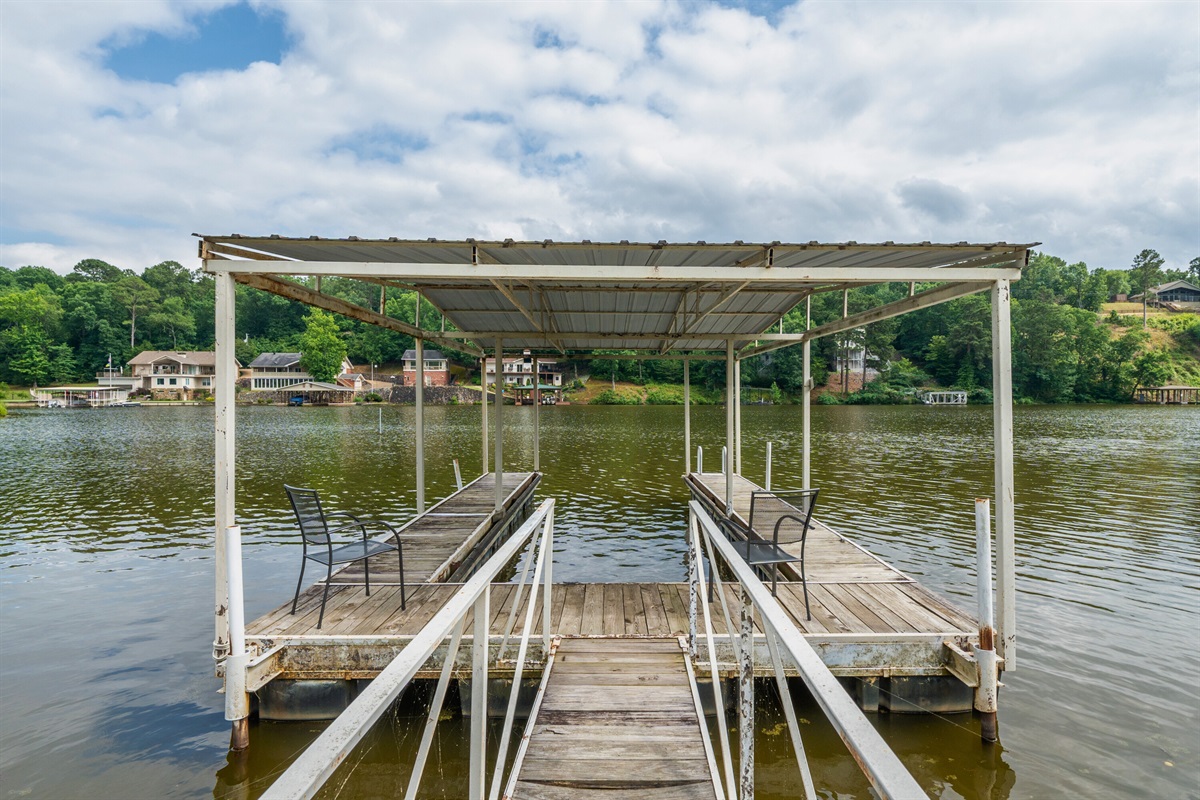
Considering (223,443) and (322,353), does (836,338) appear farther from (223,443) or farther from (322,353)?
(223,443)

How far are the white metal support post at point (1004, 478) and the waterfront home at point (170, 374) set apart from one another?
72545 millimetres

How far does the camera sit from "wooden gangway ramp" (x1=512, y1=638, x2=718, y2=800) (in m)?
2.76

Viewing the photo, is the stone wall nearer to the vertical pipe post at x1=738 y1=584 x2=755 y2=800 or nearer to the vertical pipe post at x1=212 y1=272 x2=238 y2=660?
the vertical pipe post at x1=212 y1=272 x2=238 y2=660

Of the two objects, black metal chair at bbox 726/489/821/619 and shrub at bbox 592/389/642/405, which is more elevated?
shrub at bbox 592/389/642/405

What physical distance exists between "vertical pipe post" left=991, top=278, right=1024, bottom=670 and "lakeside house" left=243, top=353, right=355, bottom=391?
6553cm

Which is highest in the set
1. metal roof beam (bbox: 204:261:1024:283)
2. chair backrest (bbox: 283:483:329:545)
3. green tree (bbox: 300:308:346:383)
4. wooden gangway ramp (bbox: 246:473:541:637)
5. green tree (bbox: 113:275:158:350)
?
green tree (bbox: 113:275:158:350)

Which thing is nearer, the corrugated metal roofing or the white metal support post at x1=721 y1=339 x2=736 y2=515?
the corrugated metal roofing

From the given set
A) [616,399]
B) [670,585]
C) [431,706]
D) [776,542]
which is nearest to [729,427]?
[670,585]

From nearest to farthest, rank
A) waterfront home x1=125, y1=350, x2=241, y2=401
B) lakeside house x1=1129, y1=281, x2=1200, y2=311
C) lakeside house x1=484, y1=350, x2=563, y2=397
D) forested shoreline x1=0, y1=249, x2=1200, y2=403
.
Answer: forested shoreline x1=0, y1=249, x2=1200, y2=403 → lakeside house x1=484, y1=350, x2=563, y2=397 → waterfront home x1=125, y1=350, x2=241, y2=401 → lakeside house x1=1129, y1=281, x2=1200, y2=311

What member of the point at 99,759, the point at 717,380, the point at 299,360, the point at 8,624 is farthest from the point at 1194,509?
the point at 299,360

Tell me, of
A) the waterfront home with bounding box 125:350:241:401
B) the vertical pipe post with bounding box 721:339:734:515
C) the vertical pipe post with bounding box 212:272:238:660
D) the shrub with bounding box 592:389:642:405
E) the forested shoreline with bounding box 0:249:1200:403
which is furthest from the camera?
the waterfront home with bounding box 125:350:241:401

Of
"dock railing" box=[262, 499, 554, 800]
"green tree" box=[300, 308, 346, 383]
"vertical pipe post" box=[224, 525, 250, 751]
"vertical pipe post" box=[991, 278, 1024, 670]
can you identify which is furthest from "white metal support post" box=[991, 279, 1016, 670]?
"green tree" box=[300, 308, 346, 383]

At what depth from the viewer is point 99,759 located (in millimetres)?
4203

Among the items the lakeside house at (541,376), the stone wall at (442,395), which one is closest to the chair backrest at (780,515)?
the lakeside house at (541,376)
